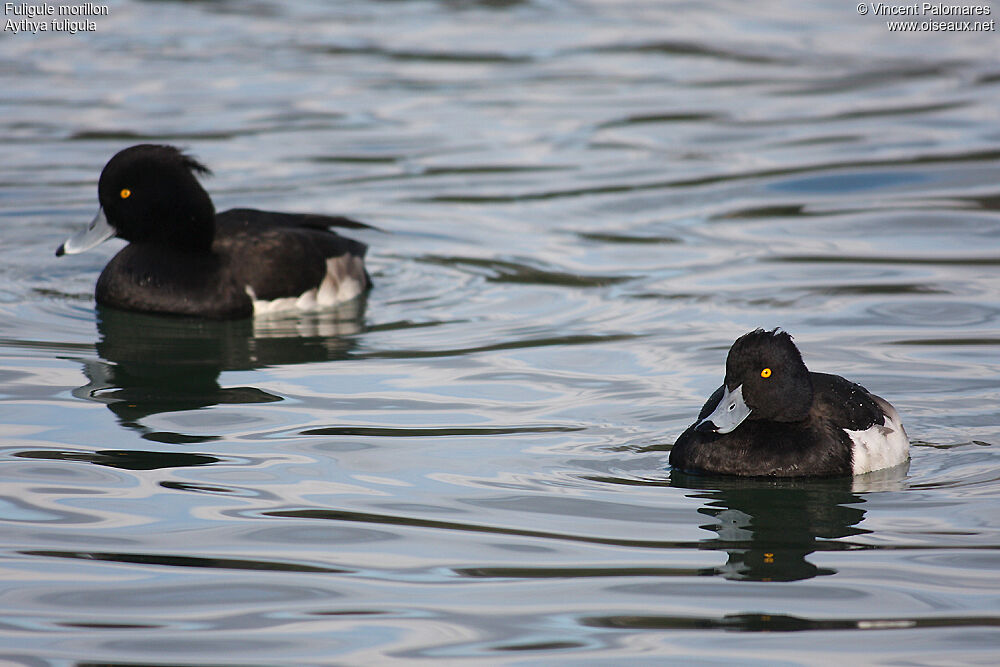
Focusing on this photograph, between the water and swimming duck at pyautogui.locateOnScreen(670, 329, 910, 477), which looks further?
swimming duck at pyautogui.locateOnScreen(670, 329, 910, 477)

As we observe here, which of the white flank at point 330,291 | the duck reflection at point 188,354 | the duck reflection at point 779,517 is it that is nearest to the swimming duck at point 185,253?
the white flank at point 330,291

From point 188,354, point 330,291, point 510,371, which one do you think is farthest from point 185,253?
point 510,371

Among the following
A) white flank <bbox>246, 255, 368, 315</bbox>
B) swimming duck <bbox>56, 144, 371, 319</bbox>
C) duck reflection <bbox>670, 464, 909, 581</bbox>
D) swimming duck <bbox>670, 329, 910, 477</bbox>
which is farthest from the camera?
white flank <bbox>246, 255, 368, 315</bbox>

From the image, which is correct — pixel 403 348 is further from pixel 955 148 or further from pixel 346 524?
pixel 955 148

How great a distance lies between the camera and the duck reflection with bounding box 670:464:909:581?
20.4 feet

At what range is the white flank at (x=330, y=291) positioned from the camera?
10.8 metres

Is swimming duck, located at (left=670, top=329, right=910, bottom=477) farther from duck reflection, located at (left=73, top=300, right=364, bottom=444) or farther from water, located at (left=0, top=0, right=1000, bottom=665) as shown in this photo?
duck reflection, located at (left=73, top=300, right=364, bottom=444)

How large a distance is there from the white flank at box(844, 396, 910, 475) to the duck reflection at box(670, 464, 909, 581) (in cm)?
5

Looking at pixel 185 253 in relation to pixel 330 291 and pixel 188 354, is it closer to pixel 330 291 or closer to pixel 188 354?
pixel 330 291

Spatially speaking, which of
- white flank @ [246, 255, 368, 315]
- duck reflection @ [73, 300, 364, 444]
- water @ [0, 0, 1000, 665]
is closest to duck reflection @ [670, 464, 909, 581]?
water @ [0, 0, 1000, 665]

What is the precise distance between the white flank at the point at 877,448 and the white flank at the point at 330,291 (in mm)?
4710

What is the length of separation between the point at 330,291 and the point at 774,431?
4584mm

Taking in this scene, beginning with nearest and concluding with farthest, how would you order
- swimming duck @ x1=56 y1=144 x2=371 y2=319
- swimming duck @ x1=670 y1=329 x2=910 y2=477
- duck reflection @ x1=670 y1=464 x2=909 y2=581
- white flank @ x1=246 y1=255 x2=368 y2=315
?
1. duck reflection @ x1=670 y1=464 x2=909 y2=581
2. swimming duck @ x1=670 y1=329 x2=910 y2=477
3. swimming duck @ x1=56 y1=144 x2=371 y2=319
4. white flank @ x1=246 y1=255 x2=368 y2=315

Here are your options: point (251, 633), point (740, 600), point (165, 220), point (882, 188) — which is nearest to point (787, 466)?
point (740, 600)
